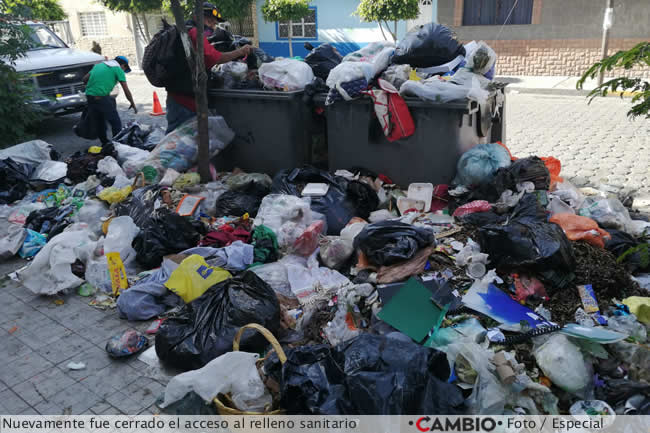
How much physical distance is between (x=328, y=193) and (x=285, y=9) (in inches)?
586

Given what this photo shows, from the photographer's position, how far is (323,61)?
5973 mm

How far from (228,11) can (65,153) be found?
1259cm

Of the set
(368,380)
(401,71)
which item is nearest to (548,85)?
(401,71)

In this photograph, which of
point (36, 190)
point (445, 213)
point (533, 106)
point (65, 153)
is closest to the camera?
point (445, 213)

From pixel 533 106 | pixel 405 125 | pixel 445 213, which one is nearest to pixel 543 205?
pixel 445 213

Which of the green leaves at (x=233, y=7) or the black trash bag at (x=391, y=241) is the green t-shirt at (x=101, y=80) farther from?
the green leaves at (x=233, y=7)

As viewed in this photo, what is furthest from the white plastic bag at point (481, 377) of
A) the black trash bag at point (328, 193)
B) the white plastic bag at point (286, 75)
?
the white plastic bag at point (286, 75)

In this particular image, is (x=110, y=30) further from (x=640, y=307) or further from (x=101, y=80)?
(x=640, y=307)

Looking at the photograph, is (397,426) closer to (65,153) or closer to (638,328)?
(638,328)

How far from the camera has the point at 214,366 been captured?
2.75 metres

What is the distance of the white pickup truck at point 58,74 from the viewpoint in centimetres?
970

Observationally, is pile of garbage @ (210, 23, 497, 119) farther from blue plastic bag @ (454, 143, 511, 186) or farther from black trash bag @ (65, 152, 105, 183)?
black trash bag @ (65, 152, 105, 183)

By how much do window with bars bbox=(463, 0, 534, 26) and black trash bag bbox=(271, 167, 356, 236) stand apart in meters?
12.1

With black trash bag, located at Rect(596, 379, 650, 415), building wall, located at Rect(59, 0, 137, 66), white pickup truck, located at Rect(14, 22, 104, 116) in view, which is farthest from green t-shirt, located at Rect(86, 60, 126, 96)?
building wall, located at Rect(59, 0, 137, 66)
